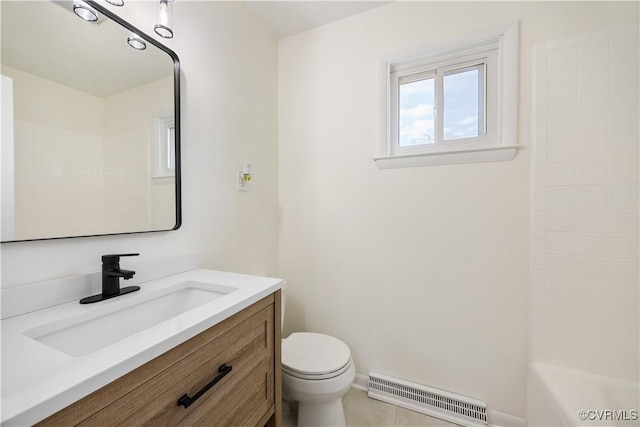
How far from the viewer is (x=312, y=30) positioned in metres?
1.86

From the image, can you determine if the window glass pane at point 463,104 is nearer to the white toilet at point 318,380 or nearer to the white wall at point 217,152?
the white wall at point 217,152

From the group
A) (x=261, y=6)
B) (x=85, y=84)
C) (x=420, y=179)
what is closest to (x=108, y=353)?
(x=85, y=84)

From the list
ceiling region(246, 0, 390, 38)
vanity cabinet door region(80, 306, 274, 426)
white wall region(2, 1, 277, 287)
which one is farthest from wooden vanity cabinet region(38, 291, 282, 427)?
ceiling region(246, 0, 390, 38)

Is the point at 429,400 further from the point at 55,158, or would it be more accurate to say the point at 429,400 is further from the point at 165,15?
the point at 165,15

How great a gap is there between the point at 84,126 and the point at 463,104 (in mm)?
1805

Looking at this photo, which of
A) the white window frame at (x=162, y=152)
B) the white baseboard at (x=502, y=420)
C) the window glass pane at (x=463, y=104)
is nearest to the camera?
the white window frame at (x=162, y=152)

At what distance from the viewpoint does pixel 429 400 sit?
153 cm

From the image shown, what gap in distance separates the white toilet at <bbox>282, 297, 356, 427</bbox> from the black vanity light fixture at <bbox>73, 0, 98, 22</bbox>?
158 cm

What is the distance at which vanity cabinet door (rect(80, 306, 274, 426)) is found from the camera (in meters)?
0.54

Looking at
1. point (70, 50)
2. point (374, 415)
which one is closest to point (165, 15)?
point (70, 50)

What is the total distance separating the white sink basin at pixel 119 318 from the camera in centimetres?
71

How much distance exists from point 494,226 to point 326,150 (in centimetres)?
109

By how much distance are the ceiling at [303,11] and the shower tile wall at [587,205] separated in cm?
108

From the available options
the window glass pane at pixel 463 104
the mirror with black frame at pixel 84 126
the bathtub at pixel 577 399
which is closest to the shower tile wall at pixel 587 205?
the bathtub at pixel 577 399
